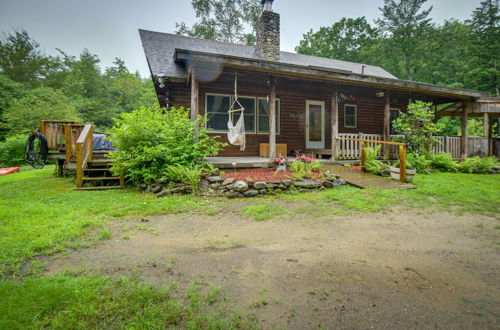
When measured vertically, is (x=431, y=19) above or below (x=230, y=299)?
above

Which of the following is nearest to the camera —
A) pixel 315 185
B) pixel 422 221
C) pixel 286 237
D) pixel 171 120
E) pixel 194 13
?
pixel 286 237

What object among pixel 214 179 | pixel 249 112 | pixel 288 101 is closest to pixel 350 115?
pixel 288 101

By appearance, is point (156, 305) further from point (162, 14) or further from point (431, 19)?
point (431, 19)

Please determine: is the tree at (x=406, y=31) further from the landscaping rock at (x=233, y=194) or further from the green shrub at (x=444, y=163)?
the landscaping rock at (x=233, y=194)

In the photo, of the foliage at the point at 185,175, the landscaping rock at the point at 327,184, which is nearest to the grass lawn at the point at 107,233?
the landscaping rock at the point at 327,184

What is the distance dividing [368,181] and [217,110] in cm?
582

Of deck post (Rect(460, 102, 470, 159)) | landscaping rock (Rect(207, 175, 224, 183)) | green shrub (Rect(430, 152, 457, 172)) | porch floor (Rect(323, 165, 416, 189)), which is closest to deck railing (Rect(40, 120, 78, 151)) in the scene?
landscaping rock (Rect(207, 175, 224, 183))

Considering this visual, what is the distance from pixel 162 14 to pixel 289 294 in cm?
3276

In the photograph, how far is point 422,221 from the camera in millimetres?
3732

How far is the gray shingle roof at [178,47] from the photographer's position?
28.0ft

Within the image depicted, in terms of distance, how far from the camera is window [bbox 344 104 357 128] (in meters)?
11.4

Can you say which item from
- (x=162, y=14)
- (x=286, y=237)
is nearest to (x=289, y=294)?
(x=286, y=237)

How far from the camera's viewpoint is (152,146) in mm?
5852

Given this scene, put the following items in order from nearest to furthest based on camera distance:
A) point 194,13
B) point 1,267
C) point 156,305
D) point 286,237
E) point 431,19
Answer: point 156,305 < point 1,267 < point 286,237 < point 194,13 < point 431,19
